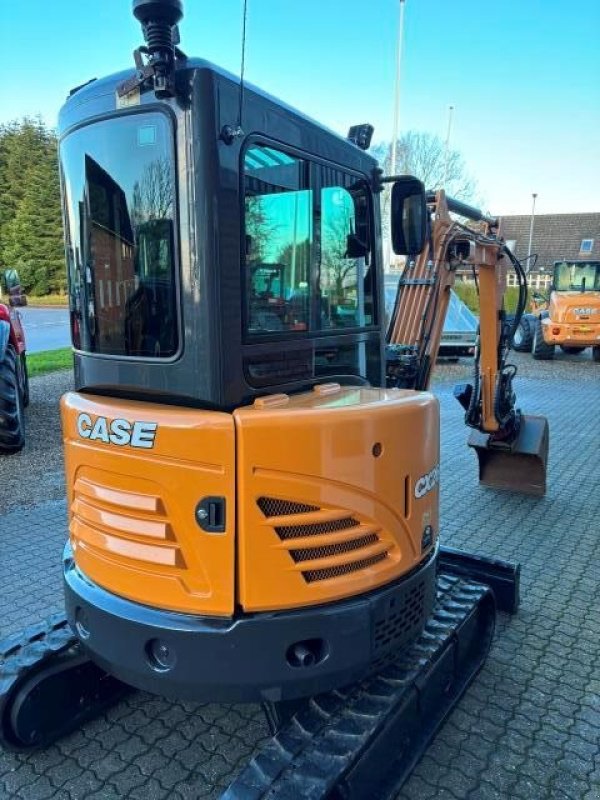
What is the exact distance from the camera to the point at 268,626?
7.12ft

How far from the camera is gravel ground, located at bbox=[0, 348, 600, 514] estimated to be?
20.4 feet

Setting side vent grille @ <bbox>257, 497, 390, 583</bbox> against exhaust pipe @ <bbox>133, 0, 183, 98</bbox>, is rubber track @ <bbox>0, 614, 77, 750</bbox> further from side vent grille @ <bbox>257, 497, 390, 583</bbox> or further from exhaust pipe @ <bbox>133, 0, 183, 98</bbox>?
exhaust pipe @ <bbox>133, 0, 183, 98</bbox>

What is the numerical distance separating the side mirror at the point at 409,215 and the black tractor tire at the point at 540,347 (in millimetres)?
15725

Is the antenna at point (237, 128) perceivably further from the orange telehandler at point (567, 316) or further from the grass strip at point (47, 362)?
the orange telehandler at point (567, 316)

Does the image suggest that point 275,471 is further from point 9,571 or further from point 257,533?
point 9,571

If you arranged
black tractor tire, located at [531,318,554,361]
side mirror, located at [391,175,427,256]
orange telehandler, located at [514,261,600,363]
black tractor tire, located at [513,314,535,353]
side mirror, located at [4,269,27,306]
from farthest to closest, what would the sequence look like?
black tractor tire, located at [513,314,535,353] < black tractor tire, located at [531,318,554,361] < orange telehandler, located at [514,261,600,363] < side mirror, located at [4,269,27,306] < side mirror, located at [391,175,427,256]

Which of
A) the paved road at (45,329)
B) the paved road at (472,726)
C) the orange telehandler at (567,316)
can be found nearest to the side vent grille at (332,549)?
the paved road at (472,726)

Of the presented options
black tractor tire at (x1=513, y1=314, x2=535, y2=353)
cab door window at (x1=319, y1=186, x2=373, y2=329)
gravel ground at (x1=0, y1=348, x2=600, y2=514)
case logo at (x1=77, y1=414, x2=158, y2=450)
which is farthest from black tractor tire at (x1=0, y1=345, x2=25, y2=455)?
black tractor tire at (x1=513, y1=314, x2=535, y2=353)

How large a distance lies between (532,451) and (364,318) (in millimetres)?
3834

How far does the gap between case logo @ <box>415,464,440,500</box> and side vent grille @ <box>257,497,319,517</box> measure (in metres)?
0.58

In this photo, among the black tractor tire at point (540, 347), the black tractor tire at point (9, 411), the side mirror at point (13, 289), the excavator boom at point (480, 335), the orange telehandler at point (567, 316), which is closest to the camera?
the excavator boom at point (480, 335)

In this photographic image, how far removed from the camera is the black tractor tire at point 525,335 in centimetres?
1839

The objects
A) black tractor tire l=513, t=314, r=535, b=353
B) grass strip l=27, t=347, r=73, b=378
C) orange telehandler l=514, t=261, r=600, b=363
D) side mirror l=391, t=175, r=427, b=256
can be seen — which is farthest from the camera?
black tractor tire l=513, t=314, r=535, b=353

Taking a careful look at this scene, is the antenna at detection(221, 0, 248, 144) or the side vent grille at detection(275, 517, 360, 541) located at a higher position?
the antenna at detection(221, 0, 248, 144)
